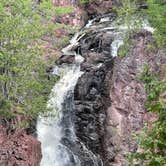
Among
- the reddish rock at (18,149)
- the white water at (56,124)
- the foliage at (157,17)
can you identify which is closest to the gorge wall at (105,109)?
the reddish rock at (18,149)

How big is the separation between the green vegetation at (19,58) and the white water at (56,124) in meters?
1.08

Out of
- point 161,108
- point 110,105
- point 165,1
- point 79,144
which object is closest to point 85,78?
point 110,105

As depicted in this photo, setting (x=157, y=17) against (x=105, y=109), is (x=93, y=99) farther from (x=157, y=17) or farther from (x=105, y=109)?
(x=157, y=17)

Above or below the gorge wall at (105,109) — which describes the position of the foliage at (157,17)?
above

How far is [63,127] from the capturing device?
1938 cm

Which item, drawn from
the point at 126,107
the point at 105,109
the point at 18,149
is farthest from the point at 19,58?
the point at 126,107

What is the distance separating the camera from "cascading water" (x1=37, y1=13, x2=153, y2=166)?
1803 cm

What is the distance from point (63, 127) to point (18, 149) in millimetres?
3299

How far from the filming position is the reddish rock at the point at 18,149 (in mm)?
16141

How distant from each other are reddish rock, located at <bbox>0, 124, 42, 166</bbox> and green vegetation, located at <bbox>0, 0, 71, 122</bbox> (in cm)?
88

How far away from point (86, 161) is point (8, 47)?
6319mm

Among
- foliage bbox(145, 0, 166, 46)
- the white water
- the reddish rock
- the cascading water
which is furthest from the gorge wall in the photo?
foliage bbox(145, 0, 166, 46)

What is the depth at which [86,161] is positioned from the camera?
18016mm

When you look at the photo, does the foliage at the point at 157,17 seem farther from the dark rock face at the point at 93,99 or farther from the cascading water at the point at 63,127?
the dark rock face at the point at 93,99
